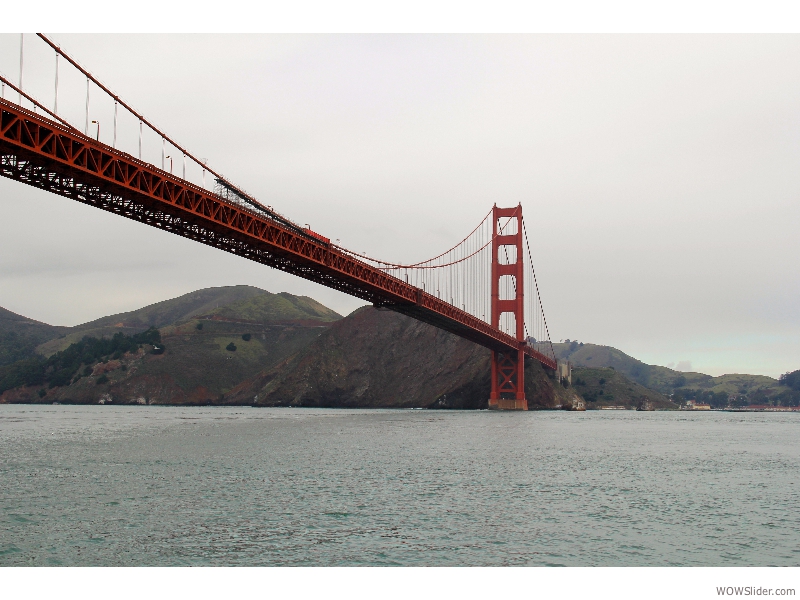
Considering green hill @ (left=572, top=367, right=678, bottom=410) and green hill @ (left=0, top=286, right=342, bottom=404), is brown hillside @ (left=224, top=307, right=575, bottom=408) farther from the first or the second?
green hill @ (left=572, top=367, right=678, bottom=410)

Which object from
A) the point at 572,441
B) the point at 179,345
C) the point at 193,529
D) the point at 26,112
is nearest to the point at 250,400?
the point at 179,345

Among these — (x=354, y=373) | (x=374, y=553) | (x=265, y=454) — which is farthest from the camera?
(x=354, y=373)

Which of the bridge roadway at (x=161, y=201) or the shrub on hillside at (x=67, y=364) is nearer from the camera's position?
the bridge roadway at (x=161, y=201)

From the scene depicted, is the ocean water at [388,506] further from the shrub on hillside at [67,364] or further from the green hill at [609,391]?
the shrub on hillside at [67,364]

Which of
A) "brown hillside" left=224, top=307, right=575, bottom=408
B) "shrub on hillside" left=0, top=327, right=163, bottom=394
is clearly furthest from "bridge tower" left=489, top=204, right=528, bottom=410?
"shrub on hillside" left=0, top=327, right=163, bottom=394

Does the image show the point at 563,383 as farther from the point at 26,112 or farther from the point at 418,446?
the point at 26,112
